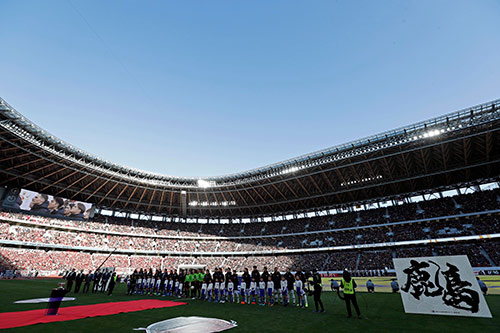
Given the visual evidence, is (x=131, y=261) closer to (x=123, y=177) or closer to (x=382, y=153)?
(x=123, y=177)

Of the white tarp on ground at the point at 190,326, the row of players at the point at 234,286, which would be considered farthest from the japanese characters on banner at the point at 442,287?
the white tarp on ground at the point at 190,326

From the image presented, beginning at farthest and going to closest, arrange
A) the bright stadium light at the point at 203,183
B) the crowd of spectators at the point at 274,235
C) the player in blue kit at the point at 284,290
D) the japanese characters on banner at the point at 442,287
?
1. the bright stadium light at the point at 203,183
2. the crowd of spectators at the point at 274,235
3. the player in blue kit at the point at 284,290
4. the japanese characters on banner at the point at 442,287

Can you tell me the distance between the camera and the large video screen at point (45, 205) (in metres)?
37.5

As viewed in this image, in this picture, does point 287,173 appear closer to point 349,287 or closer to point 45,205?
point 349,287

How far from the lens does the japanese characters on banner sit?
827 centimetres

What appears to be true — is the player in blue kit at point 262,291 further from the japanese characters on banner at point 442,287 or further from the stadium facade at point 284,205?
the stadium facade at point 284,205

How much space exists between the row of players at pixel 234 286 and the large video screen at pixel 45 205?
107 feet

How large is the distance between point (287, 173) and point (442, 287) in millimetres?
28773

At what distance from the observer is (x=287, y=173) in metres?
37.4

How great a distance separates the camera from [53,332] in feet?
20.4

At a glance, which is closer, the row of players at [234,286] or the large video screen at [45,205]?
the row of players at [234,286]

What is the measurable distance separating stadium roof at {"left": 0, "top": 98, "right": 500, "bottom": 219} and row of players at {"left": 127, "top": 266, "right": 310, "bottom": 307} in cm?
2343

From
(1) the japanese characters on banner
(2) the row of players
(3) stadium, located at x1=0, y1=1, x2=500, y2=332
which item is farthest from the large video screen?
(1) the japanese characters on banner

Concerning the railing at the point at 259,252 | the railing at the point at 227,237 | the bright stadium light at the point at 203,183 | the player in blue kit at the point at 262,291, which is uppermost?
the bright stadium light at the point at 203,183
